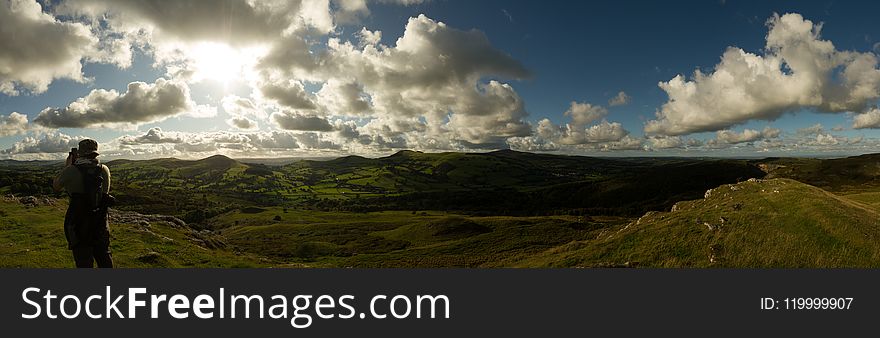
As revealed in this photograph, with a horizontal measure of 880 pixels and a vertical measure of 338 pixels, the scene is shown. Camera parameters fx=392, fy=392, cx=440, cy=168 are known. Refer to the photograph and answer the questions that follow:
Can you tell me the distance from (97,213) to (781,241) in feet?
116

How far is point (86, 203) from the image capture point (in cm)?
1173

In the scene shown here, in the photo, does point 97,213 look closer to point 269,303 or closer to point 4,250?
point 269,303

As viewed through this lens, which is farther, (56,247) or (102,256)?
(56,247)

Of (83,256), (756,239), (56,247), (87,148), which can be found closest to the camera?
(83,256)

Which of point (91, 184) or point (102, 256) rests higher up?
point (91, 184)

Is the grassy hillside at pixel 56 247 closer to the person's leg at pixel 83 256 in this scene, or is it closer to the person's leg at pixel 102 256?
the person's leg at pixel 83 256

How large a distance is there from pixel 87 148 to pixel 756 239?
3528 centimetres

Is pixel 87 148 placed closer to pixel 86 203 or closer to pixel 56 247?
pixel 86 203

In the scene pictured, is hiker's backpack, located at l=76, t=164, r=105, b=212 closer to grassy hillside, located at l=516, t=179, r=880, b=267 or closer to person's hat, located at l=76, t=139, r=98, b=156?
person's hat, located at l=76, t=139, r=98, b=156

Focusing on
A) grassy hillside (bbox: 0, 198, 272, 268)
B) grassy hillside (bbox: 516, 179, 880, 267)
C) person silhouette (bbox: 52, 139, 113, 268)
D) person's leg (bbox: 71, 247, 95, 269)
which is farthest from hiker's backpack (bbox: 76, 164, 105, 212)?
grassy hillside (bbox: 516, 179, 880, 267)

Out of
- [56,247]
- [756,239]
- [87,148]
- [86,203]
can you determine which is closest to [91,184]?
[86,203]

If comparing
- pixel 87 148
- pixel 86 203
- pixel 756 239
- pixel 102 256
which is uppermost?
pixel 87 148

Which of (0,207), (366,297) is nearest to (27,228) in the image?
(0,207)

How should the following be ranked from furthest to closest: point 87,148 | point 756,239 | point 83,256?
point 756,239
point 87,148
point 83,256
